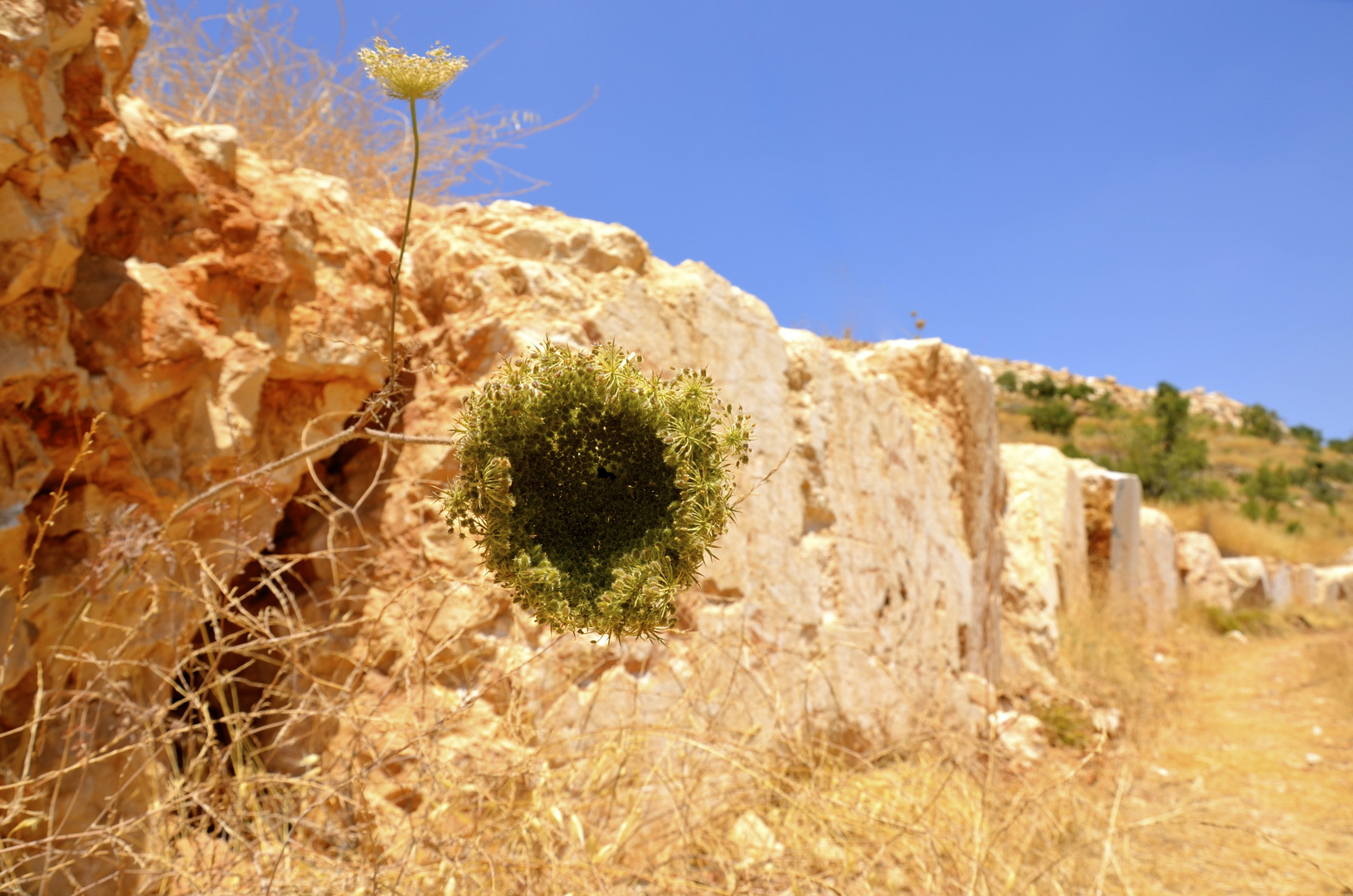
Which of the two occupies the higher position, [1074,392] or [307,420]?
[1074,392]

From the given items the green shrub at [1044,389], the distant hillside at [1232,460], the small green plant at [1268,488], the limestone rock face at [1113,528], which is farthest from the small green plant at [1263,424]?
the limestone rock face at [1113,528]

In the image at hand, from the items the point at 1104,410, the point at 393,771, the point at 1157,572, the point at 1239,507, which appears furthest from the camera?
the point at 1104,410

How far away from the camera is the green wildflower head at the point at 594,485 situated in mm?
1074

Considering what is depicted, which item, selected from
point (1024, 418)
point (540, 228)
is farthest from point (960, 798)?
point (1024, 418)

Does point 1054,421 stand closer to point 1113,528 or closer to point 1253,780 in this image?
point 1113,528

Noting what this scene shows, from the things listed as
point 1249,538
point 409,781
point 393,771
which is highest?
point 1249,538

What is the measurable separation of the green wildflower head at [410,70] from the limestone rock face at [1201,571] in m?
12.6

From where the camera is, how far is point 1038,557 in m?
7.04

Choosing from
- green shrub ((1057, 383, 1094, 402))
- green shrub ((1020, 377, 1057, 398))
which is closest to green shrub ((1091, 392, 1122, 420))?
green shrub ((1057, 383, 1094, 402))

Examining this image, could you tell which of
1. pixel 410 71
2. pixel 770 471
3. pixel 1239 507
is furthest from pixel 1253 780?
pixel 1239 507

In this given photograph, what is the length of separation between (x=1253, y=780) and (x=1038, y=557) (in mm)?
2258

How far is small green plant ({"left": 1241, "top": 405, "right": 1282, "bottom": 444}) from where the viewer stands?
1475 inches

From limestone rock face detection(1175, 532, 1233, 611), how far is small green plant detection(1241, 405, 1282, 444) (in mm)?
31835

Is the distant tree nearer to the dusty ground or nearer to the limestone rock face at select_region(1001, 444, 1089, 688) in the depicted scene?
the dusty ground
